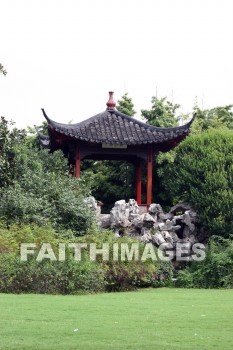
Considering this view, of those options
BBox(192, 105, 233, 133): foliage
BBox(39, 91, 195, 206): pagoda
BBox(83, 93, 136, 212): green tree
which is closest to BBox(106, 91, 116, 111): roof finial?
BBox(39, 91, 195, 206): pagoda

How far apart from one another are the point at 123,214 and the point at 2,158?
6408 mm

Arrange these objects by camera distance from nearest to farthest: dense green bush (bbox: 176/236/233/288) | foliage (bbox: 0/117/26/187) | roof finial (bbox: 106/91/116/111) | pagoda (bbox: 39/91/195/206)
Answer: foliage (bbox: 0/117/26/187), dense green bush (bbox: 176/236/233/288), pagoda (bbox: 39/91/195/206), roof finial (bbox: 106/91/116/111)

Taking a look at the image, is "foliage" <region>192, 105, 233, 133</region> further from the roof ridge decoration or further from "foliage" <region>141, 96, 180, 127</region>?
the roof ridge decoration

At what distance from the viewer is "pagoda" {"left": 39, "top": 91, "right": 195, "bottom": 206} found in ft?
63.2

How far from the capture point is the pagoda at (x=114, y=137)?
19.2 m

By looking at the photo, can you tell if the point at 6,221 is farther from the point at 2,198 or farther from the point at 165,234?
the point at 165,234

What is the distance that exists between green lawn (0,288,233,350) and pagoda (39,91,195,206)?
692 cm

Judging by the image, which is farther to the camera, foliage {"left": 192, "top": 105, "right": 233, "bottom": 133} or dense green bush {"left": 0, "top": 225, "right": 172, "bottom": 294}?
foliage {"left": 192, "top": 105, "right": 233, "bottom": 133}

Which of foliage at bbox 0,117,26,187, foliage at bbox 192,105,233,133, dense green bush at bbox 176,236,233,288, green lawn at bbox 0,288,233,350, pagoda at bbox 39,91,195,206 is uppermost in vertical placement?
foliage at bbox 192,105,233,133

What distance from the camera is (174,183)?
65.1 feet

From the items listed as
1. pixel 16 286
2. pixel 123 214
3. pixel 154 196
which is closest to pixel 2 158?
pixel 16 286

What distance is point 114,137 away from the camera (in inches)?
766

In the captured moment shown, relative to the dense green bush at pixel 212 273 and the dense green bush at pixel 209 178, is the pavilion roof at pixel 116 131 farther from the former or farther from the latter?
the dense green bush at pixel 212 273

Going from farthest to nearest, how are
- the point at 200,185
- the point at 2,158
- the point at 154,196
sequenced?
Result: the point at 154,196 → the point at 200,185 → the point at 2,158
